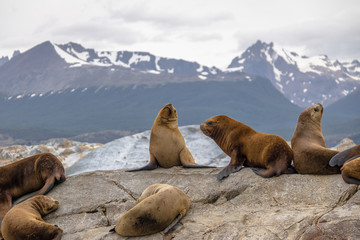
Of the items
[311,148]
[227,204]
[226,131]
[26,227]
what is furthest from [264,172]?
[26,227]

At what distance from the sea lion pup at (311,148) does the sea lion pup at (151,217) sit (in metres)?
2.51

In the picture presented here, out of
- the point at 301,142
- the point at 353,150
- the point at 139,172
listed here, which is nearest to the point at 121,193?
the point at 139,172

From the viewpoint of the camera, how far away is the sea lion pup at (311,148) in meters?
7.07

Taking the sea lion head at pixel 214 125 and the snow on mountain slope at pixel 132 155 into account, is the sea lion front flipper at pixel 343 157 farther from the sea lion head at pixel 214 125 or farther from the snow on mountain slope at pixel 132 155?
the snow on mountain slope at pixel 132 155

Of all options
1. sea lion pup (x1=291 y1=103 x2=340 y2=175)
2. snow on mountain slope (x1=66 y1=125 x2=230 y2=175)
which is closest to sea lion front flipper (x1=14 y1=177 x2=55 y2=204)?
sea lion pup (x1=291 y1=103 x2=340 y2=175)

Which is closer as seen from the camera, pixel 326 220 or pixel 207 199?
pixel 326 220

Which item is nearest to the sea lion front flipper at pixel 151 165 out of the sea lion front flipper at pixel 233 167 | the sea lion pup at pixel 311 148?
the sea lion front flipper at pixel 233 167

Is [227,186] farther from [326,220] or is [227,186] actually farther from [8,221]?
[8,221]

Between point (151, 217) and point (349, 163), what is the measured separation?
3121 mm

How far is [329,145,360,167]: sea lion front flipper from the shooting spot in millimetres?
6730

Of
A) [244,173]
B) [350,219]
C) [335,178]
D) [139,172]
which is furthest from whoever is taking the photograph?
[139,172]

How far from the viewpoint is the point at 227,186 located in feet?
24.0

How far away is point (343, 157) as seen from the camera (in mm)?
6758

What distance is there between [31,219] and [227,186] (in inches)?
129
